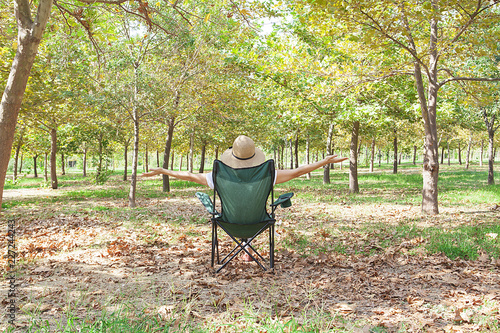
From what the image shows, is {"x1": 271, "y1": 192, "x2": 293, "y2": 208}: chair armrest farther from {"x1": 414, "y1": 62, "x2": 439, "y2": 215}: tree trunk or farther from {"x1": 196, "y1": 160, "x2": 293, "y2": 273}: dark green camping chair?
{"x1": 414, "y1": 62, "x2": 439, "y2": 215}: tree trunk

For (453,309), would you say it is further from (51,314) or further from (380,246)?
(51,314)

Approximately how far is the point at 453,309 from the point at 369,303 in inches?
27.5

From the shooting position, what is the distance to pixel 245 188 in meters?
3.95

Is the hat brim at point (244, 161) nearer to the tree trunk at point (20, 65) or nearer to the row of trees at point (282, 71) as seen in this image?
the tree trunk at point (20, 65)

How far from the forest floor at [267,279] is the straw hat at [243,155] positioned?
1395 millimetres

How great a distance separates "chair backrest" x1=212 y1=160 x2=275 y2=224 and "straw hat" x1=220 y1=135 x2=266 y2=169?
0.47 metres

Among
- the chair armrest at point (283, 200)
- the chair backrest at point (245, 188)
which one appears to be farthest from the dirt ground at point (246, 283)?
the chair armrest at point (283, 200)

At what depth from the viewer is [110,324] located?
2445 millimetres

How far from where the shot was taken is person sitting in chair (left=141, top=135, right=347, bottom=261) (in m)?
4.07

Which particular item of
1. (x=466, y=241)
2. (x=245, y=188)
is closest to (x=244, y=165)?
(x=245, y=188)

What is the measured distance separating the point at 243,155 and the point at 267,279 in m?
1.64

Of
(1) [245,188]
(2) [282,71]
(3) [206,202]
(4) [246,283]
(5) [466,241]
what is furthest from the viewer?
(2) [282,71]

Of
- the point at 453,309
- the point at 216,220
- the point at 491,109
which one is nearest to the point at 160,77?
the point at 216,220

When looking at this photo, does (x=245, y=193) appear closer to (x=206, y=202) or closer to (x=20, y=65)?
(x=206, y=202)
